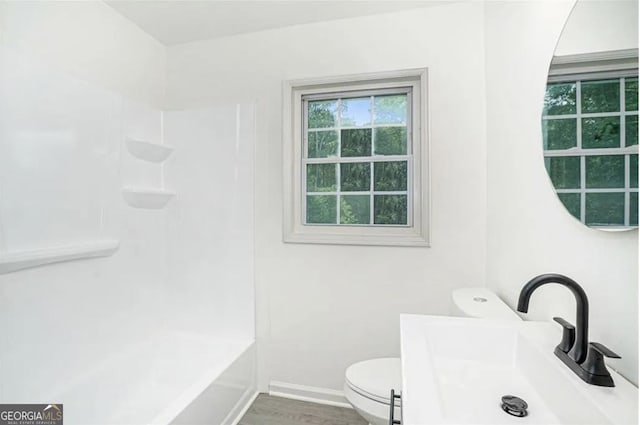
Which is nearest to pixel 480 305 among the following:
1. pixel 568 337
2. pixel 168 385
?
pixel 568 337

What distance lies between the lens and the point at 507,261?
65.2 inches

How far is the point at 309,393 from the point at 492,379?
153 cm

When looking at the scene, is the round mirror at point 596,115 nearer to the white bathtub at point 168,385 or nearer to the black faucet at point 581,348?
the black faucet at point 581,348

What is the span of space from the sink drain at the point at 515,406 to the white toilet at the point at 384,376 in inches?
23.1

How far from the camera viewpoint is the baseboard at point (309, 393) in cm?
220

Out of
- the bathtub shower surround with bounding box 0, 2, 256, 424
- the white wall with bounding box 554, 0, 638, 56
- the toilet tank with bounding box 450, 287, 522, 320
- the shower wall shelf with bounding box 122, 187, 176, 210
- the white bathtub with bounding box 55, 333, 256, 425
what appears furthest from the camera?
the shower wall shelf with bounding box 122, 187, 176, 210

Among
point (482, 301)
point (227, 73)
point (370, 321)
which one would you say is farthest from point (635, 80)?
point (227, 73)

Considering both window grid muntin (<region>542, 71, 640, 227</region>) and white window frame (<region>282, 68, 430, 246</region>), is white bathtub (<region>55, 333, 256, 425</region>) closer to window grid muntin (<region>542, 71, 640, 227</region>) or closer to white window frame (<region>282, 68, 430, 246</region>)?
white window frame (<region>282, 68, 430, 246</region>)

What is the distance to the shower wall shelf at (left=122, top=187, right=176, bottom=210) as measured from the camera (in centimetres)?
214

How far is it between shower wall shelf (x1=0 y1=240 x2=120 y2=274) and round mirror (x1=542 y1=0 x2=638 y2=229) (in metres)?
2.18

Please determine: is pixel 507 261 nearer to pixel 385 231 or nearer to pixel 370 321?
pixel 385 231

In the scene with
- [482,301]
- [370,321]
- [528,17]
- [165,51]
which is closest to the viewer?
[528,17]

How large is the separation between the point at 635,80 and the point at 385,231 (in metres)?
1.50

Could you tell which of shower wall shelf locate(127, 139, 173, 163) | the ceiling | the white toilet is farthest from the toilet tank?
shower wall shelf locate(127, 139, 173, 163)
